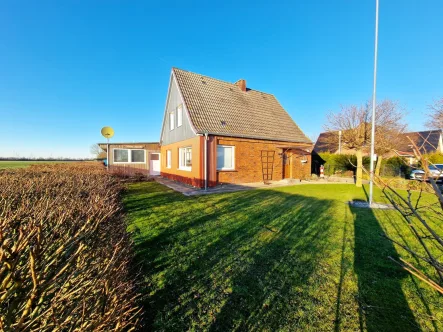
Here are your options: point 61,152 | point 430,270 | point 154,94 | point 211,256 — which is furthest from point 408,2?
point 61,152

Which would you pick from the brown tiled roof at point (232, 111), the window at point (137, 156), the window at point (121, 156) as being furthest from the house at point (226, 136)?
the window at point (121, 156)

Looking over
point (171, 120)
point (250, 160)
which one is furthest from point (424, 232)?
point (171, 120)

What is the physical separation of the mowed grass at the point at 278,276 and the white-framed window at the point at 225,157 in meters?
6.78

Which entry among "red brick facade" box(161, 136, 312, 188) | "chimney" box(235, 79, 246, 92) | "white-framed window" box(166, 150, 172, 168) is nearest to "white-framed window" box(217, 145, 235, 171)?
"red brick facade" box(161, 136, 312, 188)

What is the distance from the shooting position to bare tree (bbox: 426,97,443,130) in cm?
1739

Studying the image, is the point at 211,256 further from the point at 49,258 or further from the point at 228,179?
the point at 228,179

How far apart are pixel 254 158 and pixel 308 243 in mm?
9572

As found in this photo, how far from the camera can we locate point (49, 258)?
4.58ft

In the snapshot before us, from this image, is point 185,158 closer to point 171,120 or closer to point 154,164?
point 171,120

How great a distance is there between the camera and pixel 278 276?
318 centimetres

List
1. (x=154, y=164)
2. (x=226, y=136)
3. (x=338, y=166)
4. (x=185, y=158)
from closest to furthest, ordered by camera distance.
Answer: (x=226, y=136), (x=185, y=158), (x=338, y=166), (x=154, y=164)

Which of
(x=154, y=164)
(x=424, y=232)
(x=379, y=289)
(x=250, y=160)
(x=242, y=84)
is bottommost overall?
(x=379, y=289)

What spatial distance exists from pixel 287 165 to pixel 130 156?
14.7 meters

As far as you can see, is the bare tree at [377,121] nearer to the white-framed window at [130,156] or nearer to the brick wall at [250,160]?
the brick wall at [250,160]
